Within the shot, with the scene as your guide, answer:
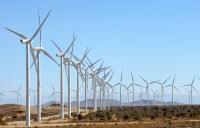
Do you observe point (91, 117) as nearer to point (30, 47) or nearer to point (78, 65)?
point (78, 65)

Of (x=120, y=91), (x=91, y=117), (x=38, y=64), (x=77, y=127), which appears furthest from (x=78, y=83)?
(x=120, y=91)

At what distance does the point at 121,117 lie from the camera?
4129 inches

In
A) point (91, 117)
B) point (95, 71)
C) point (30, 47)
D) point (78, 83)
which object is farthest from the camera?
point (95, 71)

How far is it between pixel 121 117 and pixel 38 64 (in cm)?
2797

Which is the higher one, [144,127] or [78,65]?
[78,65]

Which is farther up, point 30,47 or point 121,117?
point 30,47

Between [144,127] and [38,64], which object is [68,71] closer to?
[38,64]

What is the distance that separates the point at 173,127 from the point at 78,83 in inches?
1787

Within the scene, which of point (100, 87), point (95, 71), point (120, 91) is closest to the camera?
point (95, 71)

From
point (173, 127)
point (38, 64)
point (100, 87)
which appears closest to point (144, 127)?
point (173, 127)

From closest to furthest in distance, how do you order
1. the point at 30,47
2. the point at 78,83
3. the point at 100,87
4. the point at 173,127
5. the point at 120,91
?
the point at 173,127 → the point at 30,47 → the point at 78,83 → the point at 100,87 → the point at 120,91

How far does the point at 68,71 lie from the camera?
10406 cm

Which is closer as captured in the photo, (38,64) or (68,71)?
(38,64)

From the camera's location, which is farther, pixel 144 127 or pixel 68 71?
pixel 68 71
